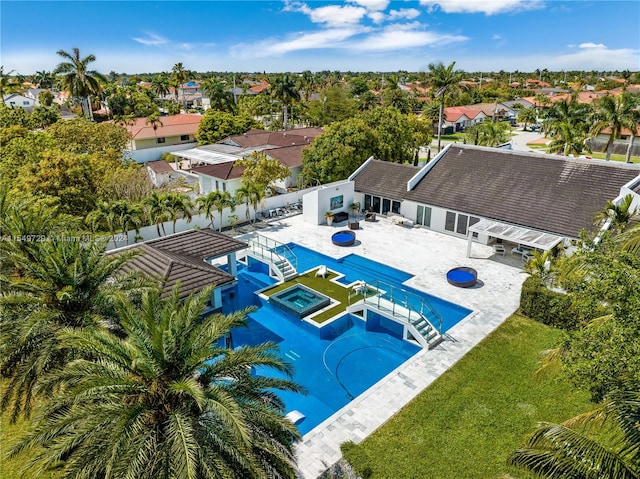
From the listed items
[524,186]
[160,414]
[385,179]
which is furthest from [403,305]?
[385,179]

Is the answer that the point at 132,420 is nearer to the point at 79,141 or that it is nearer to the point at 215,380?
the point at 215,380

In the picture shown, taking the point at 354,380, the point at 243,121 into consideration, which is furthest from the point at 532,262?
the point at 243,121

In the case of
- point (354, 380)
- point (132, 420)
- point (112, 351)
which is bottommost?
point (354, 380)

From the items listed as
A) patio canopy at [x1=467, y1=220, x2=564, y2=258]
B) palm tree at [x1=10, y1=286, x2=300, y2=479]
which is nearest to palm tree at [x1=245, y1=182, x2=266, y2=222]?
patio canopy at [x1=467, y1=220, x2=564, y2=258]

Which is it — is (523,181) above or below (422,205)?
above

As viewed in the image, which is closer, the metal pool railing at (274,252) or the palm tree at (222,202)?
the metal pool railing at (274,252)

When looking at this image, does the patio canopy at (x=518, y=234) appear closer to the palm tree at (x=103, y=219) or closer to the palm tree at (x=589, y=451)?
the palm tree at (x=589, y=451)

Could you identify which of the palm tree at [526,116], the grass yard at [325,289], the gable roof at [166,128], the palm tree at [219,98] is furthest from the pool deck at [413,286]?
the palm tree at [526,116]
